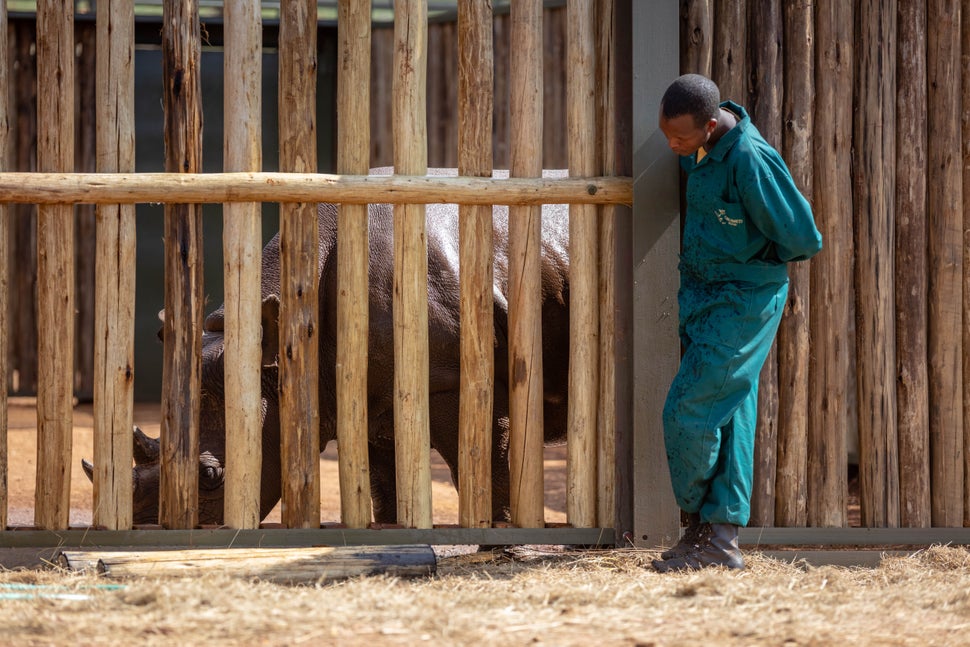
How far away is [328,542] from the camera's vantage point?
15.3 feet

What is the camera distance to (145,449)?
5.22 meters

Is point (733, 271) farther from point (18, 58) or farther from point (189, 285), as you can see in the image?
point (18, 58)

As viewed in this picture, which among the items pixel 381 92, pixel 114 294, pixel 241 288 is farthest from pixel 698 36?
pixel 381 92

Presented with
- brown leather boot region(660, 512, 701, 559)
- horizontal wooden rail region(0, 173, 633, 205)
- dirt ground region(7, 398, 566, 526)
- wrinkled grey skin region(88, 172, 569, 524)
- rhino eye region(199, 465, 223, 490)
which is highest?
horizontal wooden rail region(0, 173, 633, 205)

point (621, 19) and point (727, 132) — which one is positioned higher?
point (621, 19)

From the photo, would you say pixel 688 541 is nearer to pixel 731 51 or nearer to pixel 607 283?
pixel 607 283

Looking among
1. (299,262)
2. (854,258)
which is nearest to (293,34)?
(299,262)

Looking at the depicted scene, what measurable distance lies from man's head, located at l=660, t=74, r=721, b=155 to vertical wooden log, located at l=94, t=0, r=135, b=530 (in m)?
2.29

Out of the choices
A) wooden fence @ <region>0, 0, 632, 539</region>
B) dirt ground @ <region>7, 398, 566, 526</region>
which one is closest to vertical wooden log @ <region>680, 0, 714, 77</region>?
wooden fence @ <region>0, 0, 632, 539</region>

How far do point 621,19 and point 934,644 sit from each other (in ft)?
9.28

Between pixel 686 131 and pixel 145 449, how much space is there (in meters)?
2.94

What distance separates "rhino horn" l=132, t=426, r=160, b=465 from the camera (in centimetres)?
519

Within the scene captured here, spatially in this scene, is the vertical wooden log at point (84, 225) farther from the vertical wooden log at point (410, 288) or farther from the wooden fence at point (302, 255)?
the vertical wooden log at point (410, 288)

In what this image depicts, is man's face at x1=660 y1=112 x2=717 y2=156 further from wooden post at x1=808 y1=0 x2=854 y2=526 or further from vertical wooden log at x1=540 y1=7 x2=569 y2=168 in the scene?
vertical wooden log at x1=540 y1=7 x2=569 y2=168
